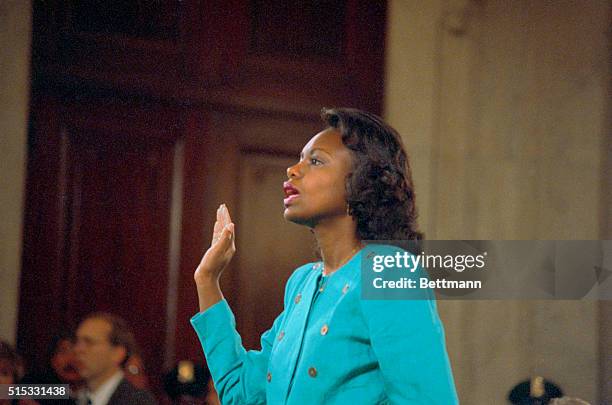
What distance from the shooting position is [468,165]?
12.9 ft

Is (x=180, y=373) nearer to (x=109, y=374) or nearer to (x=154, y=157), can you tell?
(x=109, y=374)

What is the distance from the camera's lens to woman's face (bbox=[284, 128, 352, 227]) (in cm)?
176

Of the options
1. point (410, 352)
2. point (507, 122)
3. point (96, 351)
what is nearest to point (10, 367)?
point (96, 351)

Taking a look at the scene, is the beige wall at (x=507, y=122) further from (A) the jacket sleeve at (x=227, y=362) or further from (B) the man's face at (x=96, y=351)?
(A) the jacket sleeve at (x=227, y=362)

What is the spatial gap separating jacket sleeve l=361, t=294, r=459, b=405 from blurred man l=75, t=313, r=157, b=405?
61.4 inches

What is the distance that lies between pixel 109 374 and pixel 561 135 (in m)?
2.15

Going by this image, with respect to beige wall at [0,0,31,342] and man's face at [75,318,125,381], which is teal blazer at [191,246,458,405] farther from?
beige wall at [0,0,31,342]

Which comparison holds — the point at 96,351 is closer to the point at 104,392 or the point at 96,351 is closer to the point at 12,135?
the point at 104,392

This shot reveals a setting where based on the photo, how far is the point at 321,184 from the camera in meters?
1.76

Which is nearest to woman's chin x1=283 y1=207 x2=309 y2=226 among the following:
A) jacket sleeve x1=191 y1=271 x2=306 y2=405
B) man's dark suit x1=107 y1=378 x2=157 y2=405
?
jacket sleeve x1=191 y1=271 x2=306 y2=405

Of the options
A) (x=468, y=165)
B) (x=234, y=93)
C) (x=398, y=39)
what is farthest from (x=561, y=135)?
(x=234, y=93)

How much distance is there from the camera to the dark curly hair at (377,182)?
175 cm

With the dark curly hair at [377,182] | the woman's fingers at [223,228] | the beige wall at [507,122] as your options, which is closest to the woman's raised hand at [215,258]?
the woman's fingers at [223,228]

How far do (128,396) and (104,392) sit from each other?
8 cm
